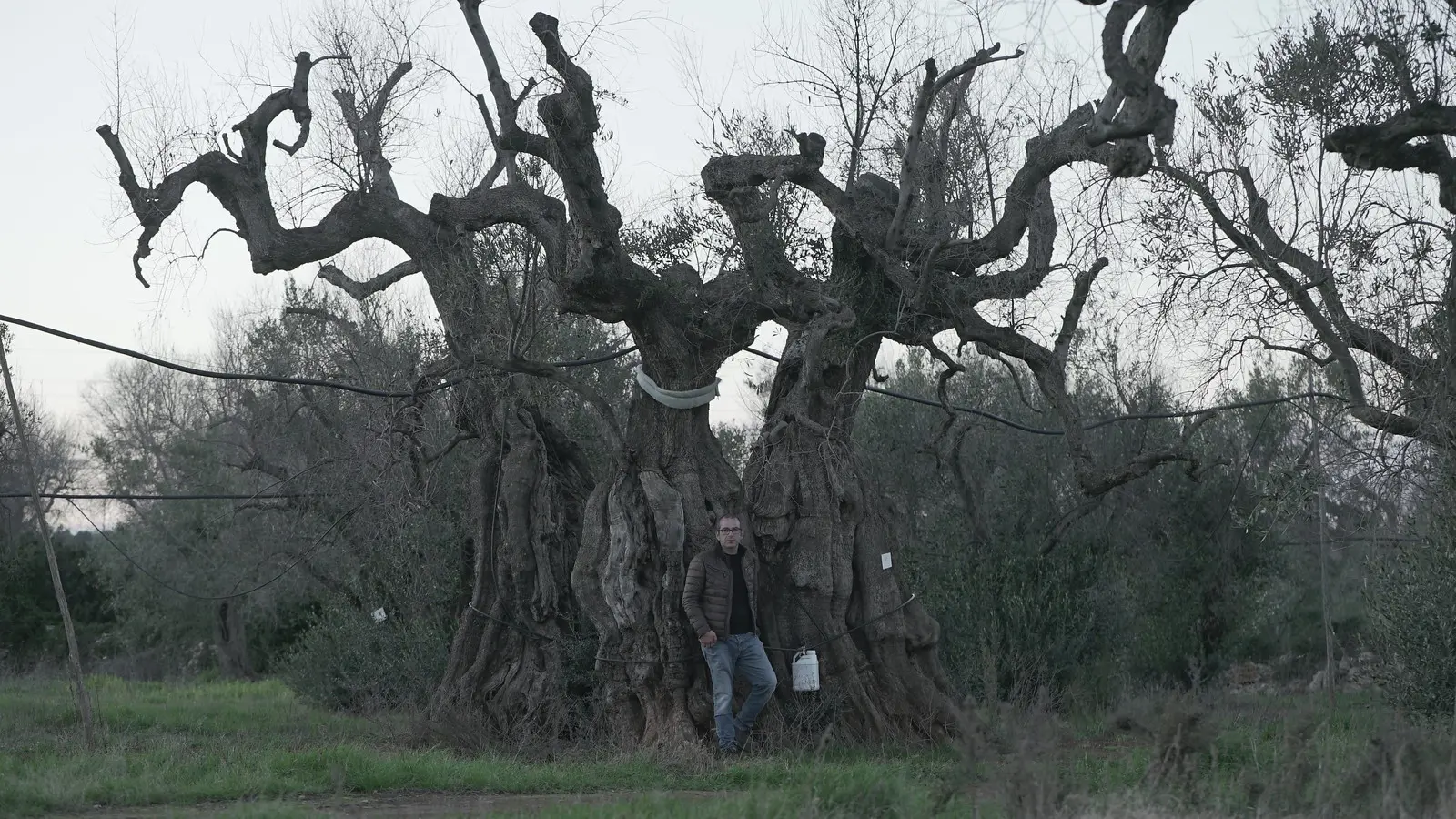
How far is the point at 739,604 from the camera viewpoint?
12398 millimetres

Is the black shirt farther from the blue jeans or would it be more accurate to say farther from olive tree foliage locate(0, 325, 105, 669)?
olive tree foliage locate(0, 325, 105, 669)

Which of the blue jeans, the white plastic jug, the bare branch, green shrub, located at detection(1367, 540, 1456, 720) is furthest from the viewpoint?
the bare branch

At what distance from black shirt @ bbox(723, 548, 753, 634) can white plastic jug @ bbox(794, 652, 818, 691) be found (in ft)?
2.06

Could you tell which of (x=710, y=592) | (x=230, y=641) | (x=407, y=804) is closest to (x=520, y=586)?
(x=710, y=592)

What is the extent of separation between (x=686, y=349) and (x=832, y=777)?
5555 mm

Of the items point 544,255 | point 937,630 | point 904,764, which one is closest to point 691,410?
point 544,255

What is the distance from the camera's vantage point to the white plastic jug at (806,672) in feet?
41.1

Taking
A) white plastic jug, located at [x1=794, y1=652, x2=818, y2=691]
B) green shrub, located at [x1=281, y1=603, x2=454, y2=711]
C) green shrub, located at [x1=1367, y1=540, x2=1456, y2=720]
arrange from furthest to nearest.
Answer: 1. green shrub, located at [x1=281, y1=603, x2=454, y2=711]
2. white plastic jug, located at [x1=794, y1=652, x2=818, y2=691]
3. green shrub, located at [x1=1367, y1=540, x2=1456, y2=720]

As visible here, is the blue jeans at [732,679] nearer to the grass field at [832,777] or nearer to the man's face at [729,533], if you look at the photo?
the grass field at [832,777]

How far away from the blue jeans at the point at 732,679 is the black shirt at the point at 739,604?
0.24ft

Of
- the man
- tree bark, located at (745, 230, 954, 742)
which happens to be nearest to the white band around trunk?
tree bark, located at (745, 230, 954, 742)

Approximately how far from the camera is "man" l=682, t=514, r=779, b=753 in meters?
12.1

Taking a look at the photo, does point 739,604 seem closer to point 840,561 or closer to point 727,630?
point 727,630

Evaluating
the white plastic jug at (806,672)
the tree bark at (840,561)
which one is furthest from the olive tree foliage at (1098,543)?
the white plastic jug at (806,672)
